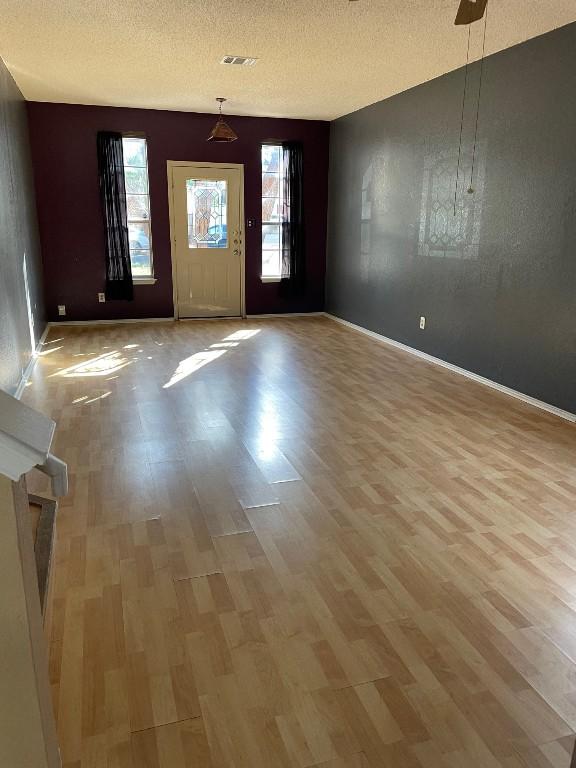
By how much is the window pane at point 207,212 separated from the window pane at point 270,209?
21.3 inches

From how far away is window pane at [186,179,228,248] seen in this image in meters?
7.76

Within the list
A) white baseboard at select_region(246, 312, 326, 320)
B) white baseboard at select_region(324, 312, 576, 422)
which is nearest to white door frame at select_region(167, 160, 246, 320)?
white baseboard at select_region(246, 312, 326, 320)

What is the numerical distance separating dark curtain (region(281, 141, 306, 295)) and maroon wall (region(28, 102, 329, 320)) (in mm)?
147

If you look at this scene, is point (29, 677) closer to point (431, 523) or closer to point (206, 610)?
point (206, 610)

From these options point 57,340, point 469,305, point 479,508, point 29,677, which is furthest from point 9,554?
point 57,340

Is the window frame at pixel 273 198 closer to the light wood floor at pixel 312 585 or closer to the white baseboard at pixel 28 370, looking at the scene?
the white baseboard at pixel 28 370

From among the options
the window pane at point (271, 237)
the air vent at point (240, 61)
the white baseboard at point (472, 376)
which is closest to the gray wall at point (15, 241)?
the air vent at point (240, 61)

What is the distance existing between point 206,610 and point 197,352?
4.27 metres

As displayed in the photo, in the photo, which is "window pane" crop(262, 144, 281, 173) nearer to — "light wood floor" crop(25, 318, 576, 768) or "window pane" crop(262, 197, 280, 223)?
"window pane" crop(262, 197, 280, 223)

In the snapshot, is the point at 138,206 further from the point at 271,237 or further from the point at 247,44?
the point at 247,44

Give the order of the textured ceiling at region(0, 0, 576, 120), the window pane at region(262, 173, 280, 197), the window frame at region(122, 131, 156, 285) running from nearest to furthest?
the textured ceiling at region(0, 0, 576, 120)
the window frame at region(122, 131, 156, 285)
the window pane at region(262, 173, 280, 197)

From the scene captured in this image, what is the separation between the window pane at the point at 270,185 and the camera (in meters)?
8.00

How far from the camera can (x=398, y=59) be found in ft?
16.0

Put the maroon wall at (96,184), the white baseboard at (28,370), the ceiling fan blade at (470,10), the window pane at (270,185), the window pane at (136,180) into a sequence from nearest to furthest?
the ceiling fan blade at (470,10)
the white baseboard at (28,370)
the maroon wall at (96,184)
the window pane at (136,180)
the window pane at (270,185)
